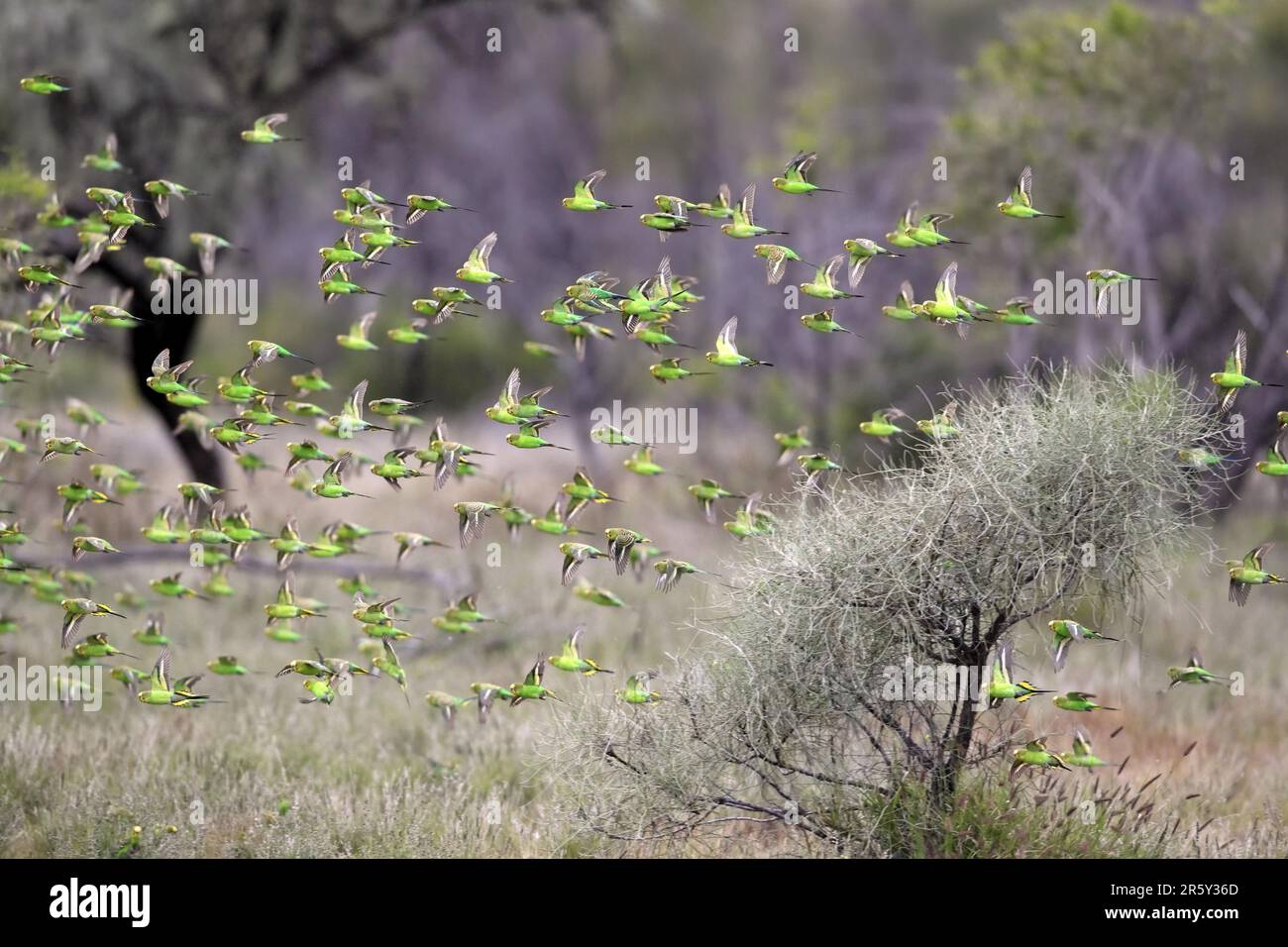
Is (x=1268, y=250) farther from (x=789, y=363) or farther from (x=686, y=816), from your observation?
(x=686, y=816)

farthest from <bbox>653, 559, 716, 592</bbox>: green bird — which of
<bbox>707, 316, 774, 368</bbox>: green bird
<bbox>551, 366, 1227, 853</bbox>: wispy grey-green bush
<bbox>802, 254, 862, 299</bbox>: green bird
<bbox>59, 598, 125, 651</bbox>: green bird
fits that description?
<bbox>59, 598, 125, 651</bbox>: green bird

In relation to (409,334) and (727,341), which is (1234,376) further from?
(409,334)

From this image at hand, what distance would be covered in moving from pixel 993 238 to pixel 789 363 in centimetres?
379

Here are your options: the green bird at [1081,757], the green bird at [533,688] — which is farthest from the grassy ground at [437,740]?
the green bird at [533,688]

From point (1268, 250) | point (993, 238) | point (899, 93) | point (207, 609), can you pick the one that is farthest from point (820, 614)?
point (899, 93)

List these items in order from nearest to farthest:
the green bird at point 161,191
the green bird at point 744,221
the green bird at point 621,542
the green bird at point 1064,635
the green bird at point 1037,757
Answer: the green bird at point 1064,635 → the green bird at point 1037,757 → the green bird at point 621,542 → the green bird at point 744,221 → the green bird at point 161,191

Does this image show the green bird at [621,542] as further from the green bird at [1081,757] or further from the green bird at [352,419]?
the green bird at [1081,757]

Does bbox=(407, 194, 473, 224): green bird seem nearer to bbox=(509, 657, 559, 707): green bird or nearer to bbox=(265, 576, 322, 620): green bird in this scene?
bbox=(265, 576, 322, 620): green bird

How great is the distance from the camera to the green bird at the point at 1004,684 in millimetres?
6398

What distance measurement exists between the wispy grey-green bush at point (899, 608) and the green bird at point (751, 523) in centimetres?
12

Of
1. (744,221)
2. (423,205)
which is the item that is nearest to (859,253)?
(744,221)

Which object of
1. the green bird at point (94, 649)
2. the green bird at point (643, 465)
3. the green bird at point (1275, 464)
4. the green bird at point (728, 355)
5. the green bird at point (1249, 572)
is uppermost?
the green bird at point (728, 355)

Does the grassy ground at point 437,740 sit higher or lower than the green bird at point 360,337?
lower

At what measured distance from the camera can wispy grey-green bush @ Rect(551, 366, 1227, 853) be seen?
6.73 metres
